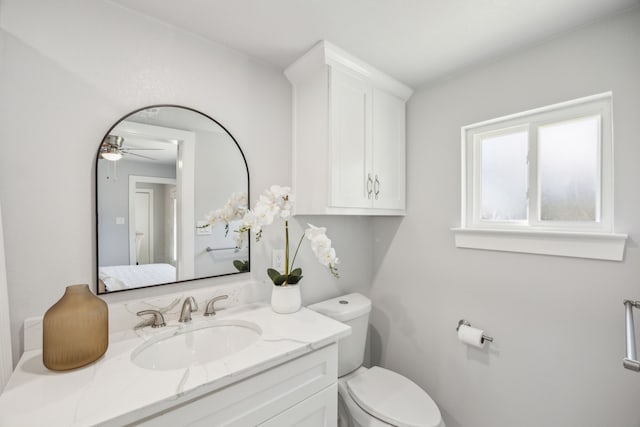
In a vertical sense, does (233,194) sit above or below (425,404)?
above

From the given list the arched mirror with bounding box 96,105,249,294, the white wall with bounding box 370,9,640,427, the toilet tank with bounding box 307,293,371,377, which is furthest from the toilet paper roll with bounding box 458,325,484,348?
the arched mirror with bounding box 96,105,249,294

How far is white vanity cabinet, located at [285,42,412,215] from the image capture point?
4.73 ft

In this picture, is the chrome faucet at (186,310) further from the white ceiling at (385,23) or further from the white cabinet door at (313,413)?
A: the white ceiling at (385,23)

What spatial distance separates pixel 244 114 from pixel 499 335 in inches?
70.4

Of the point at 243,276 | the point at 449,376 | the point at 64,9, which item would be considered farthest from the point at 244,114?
the point at 449,376

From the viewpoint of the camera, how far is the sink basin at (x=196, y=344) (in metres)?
1.04

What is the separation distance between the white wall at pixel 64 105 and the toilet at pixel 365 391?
0.86 m

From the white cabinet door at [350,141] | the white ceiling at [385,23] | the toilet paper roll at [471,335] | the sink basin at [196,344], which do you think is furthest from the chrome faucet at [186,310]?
the toilet paper roll at [471,335]

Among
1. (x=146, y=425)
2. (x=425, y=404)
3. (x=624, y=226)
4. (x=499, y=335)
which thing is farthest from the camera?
(x=499, y=335)

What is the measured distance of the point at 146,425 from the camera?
2.35ft

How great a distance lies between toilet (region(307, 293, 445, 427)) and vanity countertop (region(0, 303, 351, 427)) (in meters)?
0.55

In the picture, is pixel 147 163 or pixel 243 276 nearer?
pixel 147 163

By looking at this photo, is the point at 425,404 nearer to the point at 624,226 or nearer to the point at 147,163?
the point at 624,226

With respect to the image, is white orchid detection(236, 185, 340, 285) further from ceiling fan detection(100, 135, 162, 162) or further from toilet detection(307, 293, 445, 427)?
ceiling fan detection(100, 135, 162, 162)
